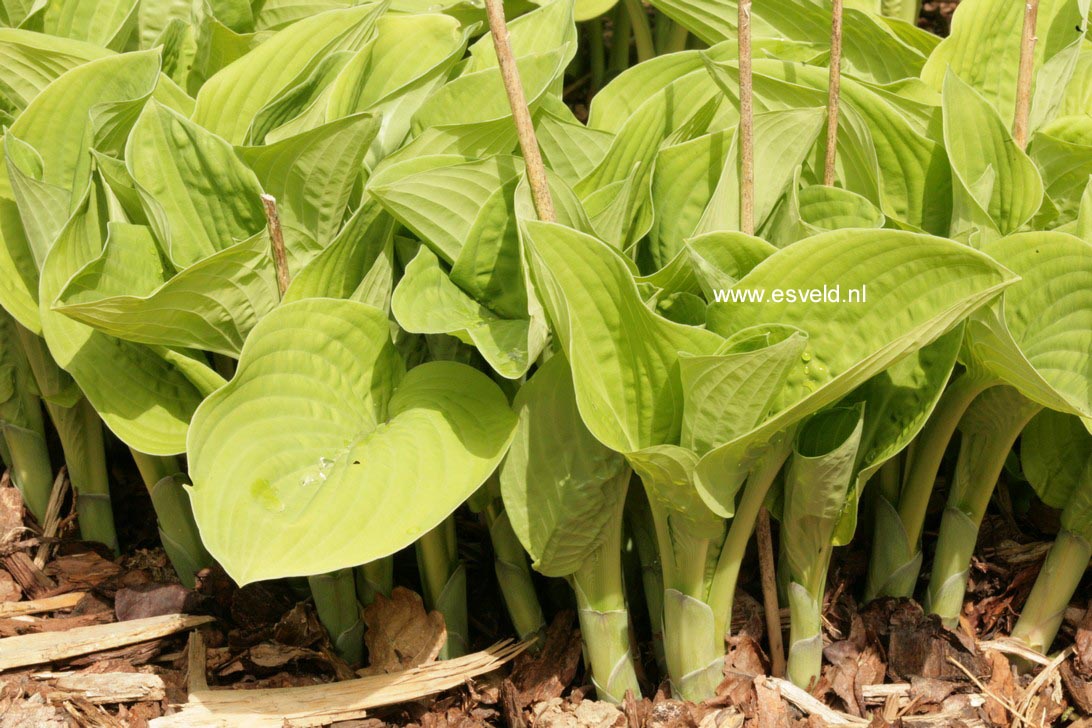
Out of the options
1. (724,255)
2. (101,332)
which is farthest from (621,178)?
(101,332)

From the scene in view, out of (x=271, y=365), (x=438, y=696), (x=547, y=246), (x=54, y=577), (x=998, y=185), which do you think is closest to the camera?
(x=547, y=246)

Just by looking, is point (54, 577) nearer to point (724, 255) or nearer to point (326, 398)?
point (326, 398)

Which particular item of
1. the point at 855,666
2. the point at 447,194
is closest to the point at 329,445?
the point at 447,194

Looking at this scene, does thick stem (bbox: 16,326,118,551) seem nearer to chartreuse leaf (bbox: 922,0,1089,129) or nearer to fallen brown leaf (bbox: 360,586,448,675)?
fallen brown leaf (bbox: 360,586,448,675)

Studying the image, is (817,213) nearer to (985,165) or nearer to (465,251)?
(985,165)

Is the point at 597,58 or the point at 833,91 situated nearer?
the point at 833,91

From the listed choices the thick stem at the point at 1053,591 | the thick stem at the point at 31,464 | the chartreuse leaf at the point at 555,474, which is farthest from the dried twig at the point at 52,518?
the thick stem at the point at 1053,591
